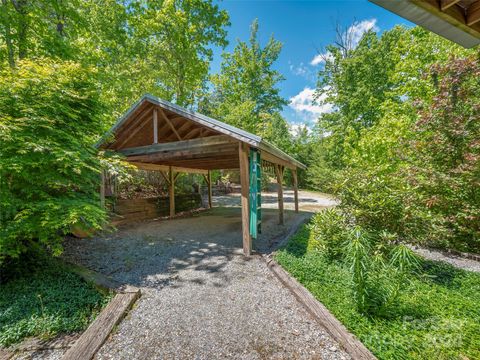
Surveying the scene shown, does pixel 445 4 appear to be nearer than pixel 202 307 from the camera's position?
Yes

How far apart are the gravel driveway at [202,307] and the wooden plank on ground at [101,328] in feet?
0.28

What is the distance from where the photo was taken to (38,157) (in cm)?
321

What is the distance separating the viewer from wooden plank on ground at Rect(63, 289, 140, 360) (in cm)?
208

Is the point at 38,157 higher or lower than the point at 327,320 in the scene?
higher

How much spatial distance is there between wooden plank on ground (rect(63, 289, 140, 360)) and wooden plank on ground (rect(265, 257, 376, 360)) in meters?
2.36

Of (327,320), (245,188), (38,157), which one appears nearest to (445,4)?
(327,320)

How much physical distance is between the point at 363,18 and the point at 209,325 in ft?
65.6

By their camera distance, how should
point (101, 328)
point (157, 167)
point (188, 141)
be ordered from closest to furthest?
point (101, 328) → point (188, 141) → point (157, 167)

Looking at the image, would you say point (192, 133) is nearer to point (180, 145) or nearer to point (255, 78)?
point (180, 145)

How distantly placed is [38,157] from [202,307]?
3.34 m

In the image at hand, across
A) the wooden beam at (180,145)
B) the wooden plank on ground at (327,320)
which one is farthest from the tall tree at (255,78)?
the wooden plank on ground at (327,320)

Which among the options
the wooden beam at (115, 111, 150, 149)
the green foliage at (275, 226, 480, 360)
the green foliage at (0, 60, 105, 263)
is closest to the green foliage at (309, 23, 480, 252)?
the green foliage at (275, 226, 480, 360)

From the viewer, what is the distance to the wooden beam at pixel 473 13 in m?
1.47

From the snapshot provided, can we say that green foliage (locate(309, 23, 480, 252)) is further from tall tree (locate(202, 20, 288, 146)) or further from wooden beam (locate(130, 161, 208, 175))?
tall tree (locate(202, 20, 288, 146))
